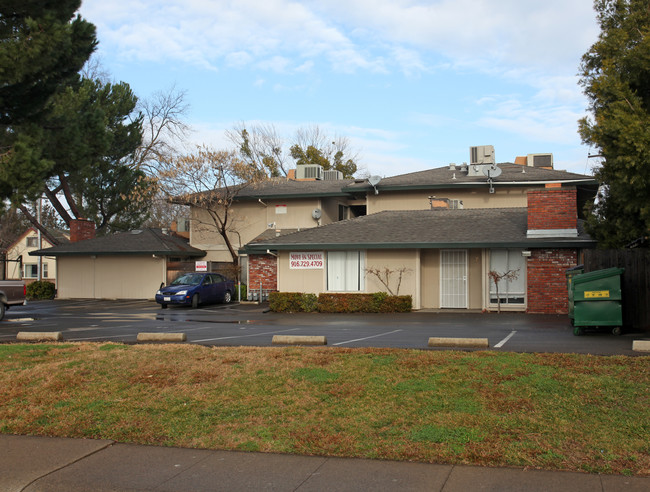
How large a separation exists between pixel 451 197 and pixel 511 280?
903 cm

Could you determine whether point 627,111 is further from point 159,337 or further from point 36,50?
point 36,50

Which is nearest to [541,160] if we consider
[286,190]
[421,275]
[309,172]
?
[309,172]

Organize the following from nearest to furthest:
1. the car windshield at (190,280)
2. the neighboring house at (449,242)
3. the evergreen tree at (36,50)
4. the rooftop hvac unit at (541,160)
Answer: the evergreen tree at (36,50) < the neighboring house at (449,242) < the car windshield at (190,280) < the rooftop hvac unit at (541,160)

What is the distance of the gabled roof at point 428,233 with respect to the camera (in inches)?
882

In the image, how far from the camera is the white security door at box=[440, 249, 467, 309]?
23844 mm

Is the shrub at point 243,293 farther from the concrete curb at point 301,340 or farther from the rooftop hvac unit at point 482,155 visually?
the concrete curb at point 301,340

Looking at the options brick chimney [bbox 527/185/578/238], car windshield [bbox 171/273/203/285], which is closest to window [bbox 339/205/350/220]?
car windshield [bbox 171/273/203/285]

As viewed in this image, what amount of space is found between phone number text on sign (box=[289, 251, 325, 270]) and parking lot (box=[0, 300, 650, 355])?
230 cm

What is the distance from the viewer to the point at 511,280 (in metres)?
22.9

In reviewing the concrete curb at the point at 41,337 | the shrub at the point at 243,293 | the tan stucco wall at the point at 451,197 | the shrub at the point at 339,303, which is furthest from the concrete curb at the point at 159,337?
the tan stucco wall at the point at 451,197

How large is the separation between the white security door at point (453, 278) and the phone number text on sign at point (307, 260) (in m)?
4.82

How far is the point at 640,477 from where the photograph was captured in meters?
5.10

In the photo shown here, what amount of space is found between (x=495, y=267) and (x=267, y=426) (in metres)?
17.9

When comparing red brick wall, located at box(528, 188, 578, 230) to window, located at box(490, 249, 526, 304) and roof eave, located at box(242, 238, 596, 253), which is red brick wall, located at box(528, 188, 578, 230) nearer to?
roof eave, located at box(242, 238, 596, 253)
